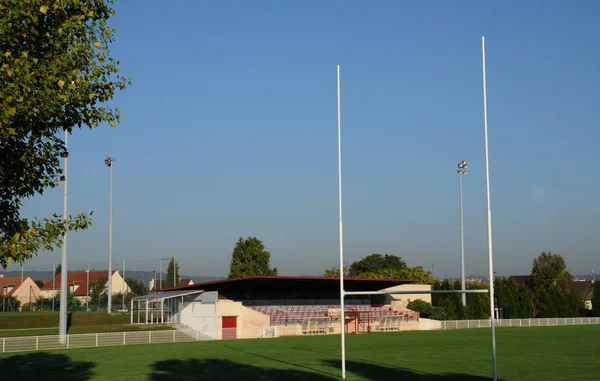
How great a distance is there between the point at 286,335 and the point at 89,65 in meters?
38.3

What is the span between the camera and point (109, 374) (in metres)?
20.8

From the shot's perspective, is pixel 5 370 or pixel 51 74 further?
pixel 5 370

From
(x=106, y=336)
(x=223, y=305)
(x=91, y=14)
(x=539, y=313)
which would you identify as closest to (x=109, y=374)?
(x=91, y=14)

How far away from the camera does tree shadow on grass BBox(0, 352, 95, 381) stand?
20906 mm

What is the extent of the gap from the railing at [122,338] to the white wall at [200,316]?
1.84 meters

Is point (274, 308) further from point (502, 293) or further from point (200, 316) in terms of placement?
point (502, 293)

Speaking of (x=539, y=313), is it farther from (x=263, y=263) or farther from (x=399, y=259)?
(x=399, y=259)

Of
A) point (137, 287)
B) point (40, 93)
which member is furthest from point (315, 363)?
point (137, 287)

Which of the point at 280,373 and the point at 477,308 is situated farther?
the point at 477,308

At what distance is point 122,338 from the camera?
38406 millimetres

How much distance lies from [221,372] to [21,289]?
87.5 m

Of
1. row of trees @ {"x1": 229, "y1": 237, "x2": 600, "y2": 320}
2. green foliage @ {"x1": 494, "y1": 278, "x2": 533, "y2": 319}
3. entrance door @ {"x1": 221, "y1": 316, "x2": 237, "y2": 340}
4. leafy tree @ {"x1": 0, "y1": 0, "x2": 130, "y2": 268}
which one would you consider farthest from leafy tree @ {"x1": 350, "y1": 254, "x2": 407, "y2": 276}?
leafy tree @ {"x1": 0, "y1": 0, "x2": 130, "y2": 268}

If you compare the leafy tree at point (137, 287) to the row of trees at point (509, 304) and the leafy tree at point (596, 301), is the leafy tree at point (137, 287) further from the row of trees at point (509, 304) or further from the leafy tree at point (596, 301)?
the leafy tree at point (596, 301)

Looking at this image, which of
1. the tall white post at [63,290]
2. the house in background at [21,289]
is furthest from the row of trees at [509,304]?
the house in background at [21,289]
